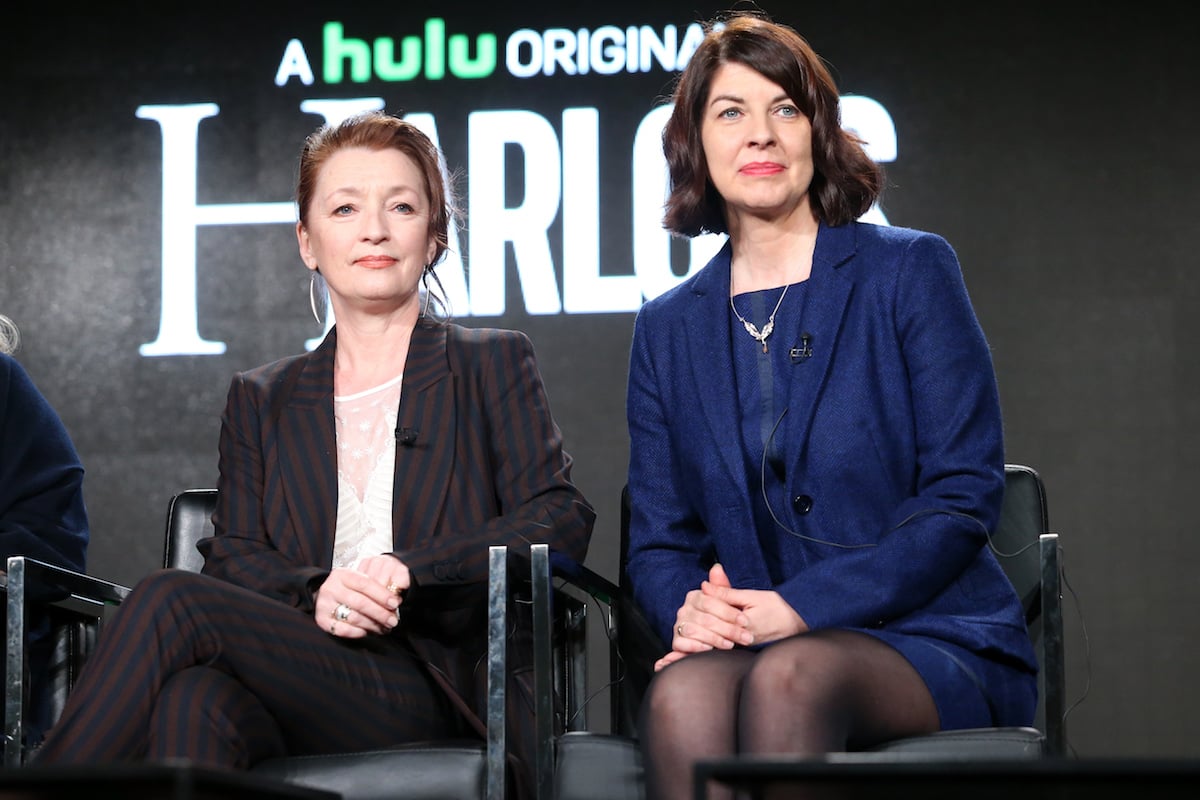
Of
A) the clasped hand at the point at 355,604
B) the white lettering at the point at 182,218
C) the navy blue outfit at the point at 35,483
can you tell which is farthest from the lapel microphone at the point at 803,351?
the white lettering at the point at 182,218

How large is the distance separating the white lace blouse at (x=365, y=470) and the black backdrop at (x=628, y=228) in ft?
4.70

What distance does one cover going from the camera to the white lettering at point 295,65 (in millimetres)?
4336

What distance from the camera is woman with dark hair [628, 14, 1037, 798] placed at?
1924 millimetres

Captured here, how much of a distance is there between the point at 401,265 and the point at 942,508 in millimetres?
991

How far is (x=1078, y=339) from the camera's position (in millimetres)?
4109

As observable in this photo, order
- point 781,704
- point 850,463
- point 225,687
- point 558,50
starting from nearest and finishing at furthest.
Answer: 1. point 781,704
2. point 225,687
3. point 850,463
4. point 558,50

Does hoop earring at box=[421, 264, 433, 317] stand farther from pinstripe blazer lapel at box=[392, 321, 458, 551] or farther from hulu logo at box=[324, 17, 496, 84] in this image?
hulu logo at box=[324, 17, 496, 84]

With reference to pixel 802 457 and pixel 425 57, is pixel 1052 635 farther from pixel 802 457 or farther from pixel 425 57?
pixel 425 57

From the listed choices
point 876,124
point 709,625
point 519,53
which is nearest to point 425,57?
point 519,53

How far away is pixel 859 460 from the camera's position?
2217 mm

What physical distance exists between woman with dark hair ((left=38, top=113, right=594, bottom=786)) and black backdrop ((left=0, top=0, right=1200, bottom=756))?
4.39 ft

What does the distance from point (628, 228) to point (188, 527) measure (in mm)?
1800

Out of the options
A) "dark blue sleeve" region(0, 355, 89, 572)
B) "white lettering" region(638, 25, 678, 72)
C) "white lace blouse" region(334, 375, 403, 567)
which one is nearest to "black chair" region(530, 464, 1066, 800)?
"white lace blouse" region(334, 375, 403, 567)

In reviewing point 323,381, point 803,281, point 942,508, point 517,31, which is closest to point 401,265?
point 323,381
